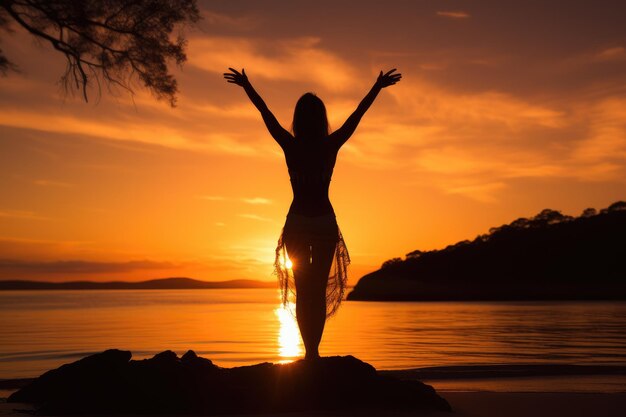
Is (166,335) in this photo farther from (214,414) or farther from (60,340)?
(214,414)

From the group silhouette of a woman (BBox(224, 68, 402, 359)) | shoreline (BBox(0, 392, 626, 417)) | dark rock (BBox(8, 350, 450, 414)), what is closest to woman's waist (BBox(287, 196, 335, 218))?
silhouette of a woman (BBox(224, 68, 402, 359))

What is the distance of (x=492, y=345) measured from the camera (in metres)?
19.3

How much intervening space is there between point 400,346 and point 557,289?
Answer: 359ft

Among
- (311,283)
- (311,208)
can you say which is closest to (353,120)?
(311,208)

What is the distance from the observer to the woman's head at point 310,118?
7.04 m

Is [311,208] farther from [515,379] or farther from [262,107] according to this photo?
[515,379]

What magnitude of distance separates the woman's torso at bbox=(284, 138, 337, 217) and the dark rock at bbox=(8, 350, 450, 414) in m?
1.55

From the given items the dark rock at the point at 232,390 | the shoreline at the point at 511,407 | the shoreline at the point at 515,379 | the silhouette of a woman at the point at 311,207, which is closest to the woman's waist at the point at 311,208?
the silhouette of a woman at the point at 311,207

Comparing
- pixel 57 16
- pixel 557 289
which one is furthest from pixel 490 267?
pixel 57 16

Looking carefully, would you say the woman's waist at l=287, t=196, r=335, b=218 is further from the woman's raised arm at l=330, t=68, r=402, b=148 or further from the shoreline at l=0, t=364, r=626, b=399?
the shoreline at l=0, t=364, r=626, b=399

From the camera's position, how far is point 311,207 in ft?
22.5

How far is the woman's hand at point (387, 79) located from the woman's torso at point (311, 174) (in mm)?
876

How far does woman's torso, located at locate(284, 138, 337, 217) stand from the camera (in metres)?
6.89

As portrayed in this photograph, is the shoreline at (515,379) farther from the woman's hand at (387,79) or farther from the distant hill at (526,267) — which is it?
the distant hill at (526,267)
